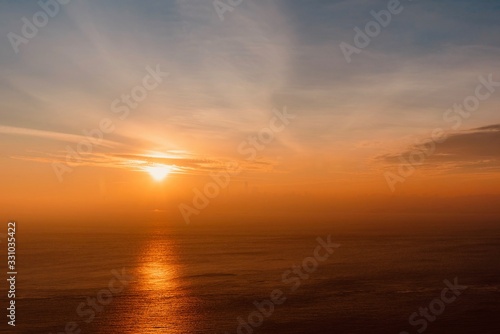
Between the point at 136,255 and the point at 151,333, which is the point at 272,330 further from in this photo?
the point at 136,255

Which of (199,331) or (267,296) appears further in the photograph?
(267,296)

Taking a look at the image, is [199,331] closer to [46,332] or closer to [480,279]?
[46,332]

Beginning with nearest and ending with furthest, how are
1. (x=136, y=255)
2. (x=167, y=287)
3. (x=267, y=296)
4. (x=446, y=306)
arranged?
(x=446, y=306), (x=267, y=296), (x=167, y=287), (x=136, y=255)

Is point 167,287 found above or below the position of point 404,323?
above

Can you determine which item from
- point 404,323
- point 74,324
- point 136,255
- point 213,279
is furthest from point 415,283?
point 136,255

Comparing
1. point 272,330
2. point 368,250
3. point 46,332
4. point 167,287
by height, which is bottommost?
point 272,330

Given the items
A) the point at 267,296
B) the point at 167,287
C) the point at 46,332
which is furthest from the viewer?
the point at 167,287
